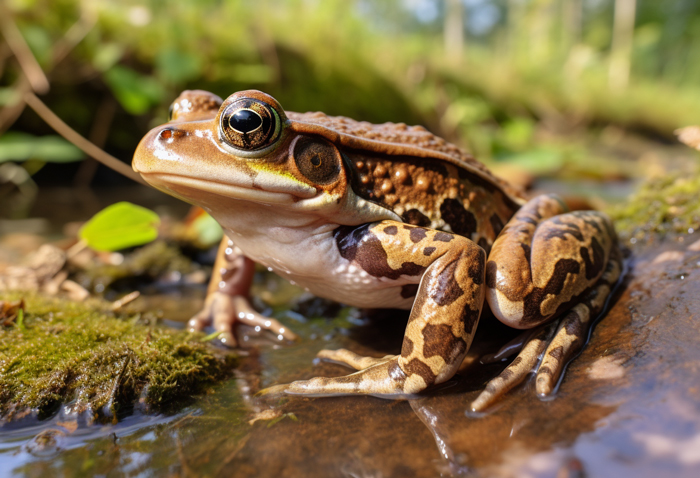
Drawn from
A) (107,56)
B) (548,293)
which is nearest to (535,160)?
(548,293)

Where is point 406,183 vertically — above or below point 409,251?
above

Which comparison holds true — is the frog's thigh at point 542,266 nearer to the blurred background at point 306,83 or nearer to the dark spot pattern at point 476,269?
the dark spot pattern at point 476,269

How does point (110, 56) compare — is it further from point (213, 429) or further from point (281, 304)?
point (213, 429)

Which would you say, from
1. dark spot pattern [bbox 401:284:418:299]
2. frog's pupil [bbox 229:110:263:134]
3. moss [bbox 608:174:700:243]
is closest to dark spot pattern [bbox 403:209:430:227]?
dark spot pattern [bbox 401:284:418:299]

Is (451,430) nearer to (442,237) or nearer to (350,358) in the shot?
(350,358)

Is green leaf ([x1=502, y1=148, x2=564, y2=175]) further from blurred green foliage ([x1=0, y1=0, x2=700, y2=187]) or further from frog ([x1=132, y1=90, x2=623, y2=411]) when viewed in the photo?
frog ([x1=132, y1=90, x2=623, y2=411])

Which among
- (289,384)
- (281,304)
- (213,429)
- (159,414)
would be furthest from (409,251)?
(281,304)

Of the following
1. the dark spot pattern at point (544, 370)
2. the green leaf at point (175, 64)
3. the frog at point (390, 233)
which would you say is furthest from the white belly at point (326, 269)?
the green leaf at point (175, 64)
